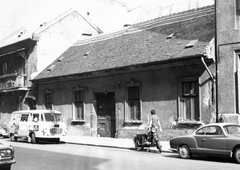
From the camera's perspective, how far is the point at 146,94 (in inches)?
874

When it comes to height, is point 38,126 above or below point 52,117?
below

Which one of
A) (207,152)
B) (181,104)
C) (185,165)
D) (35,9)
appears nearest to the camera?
(185,165)

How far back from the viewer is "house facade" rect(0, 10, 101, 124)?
32656 millimetres

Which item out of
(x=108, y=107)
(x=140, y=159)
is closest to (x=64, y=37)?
(x=108, y=107)

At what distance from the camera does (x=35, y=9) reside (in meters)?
44.5

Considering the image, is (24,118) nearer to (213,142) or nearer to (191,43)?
(191,43)

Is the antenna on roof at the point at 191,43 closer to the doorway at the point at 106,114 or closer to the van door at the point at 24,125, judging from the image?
the doorway at the point at 106,114

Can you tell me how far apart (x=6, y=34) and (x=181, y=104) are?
3039cm

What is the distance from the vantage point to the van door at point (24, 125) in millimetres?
22531

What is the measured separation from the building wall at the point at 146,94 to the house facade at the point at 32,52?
18.4 feet

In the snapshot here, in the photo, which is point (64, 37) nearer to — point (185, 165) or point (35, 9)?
point (35, 9)

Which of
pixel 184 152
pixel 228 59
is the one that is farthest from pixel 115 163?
pixel 228 59

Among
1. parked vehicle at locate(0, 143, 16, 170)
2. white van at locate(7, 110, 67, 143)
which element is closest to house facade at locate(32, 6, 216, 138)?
white van at locate(7, 110, 67, 143)

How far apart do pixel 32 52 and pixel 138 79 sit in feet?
44.4
